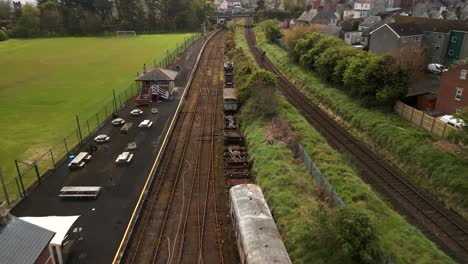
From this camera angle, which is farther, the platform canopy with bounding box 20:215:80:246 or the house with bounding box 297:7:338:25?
the house with bounding box 297:7:338:25

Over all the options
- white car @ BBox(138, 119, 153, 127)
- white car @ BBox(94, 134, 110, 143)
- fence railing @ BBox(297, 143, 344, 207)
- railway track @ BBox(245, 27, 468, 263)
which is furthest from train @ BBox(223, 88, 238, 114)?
white car @ BBox(94, 134, 110, 143)

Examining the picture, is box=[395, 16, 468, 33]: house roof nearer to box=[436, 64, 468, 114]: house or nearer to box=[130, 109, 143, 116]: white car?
box=[436, 64, 468, 114]: house

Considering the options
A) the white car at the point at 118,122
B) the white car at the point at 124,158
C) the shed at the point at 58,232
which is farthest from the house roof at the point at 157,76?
the shed at the point at 58,232

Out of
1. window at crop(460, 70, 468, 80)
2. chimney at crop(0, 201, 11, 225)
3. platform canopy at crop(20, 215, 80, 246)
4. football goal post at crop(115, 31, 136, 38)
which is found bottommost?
platform canopy at crop(20, 215, 80, 246)

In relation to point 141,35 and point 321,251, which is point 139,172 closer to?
point 321,251

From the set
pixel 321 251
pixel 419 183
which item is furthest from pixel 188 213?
pixel 419 183

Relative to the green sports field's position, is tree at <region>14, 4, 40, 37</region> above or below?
above

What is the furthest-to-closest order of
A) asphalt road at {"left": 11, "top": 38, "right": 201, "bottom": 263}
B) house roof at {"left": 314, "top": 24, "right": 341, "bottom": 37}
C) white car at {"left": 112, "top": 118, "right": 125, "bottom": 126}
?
house roof at {"left": 314, "top": 24, "right": 341, "bottom": 37} < white car at {"left": 112, "top": 118, "right": 125, "bottom": 126} < asphalt road at {"left": 11, "top": 38, "right": 201, "bottom": 263}

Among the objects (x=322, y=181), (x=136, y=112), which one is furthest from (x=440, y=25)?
(x=136, y=112)

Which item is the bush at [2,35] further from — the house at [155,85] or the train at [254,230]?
the train at [254,230]
